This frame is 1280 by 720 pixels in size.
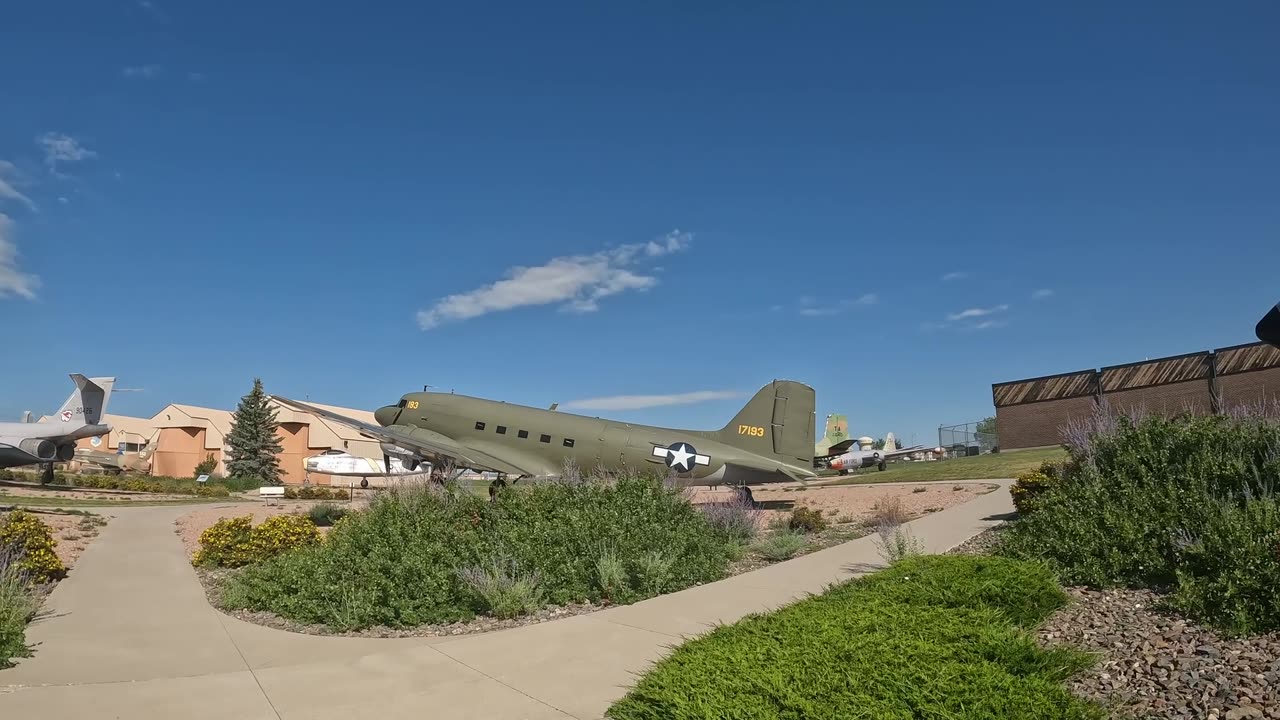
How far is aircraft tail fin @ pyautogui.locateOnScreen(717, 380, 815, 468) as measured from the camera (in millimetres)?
21719

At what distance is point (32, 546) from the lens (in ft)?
37.1

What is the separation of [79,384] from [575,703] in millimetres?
49508

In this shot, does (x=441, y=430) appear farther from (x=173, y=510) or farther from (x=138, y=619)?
(x=138, y=619)

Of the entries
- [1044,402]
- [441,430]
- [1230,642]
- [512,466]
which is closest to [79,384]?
[441,430]

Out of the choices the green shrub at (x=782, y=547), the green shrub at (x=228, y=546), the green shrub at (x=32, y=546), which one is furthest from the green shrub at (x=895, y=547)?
the green shrub at (x=32, y=546)

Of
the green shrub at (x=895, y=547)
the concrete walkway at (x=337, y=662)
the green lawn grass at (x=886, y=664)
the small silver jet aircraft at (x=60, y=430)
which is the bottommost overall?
the concrete walkway at (x=337, y=662)

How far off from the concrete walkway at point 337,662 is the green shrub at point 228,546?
1.97 meters

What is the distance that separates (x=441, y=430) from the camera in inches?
924

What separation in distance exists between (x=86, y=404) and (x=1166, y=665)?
52887 mm

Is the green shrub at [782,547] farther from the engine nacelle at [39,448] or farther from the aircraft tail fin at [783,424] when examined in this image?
the engine nacelle at [39,448]

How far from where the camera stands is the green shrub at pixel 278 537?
12.4m

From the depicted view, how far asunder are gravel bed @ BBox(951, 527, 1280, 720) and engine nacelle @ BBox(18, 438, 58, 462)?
49790 millimetres

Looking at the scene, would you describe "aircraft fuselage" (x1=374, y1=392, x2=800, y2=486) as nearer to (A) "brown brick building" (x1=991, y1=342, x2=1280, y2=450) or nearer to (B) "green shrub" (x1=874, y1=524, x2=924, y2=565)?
(B) "green shrub" (x1=874, y1=524, x2=924, y2=565)

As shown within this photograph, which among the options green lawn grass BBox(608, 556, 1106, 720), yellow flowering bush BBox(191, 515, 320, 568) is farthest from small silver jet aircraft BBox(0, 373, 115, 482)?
green lawn grass BBox(608, 556, 1106, 720)
